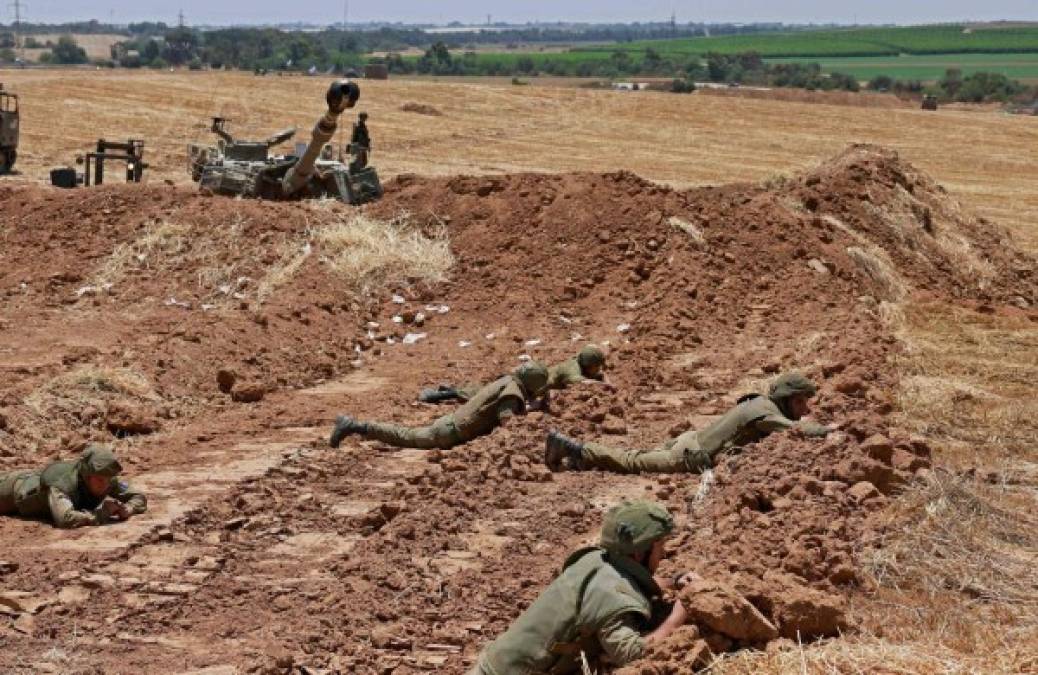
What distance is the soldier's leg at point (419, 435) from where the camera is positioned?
13203mm

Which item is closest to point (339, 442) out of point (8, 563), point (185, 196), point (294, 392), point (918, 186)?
point (294, 392)

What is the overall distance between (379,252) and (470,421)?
6748 millimetres

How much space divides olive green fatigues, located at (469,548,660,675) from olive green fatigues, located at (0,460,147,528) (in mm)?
4270

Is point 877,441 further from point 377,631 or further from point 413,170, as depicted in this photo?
point 413,170

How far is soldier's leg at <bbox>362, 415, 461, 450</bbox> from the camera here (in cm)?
1320

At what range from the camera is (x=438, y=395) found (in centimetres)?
1495

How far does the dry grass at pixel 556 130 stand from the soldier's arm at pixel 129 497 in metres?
19.0

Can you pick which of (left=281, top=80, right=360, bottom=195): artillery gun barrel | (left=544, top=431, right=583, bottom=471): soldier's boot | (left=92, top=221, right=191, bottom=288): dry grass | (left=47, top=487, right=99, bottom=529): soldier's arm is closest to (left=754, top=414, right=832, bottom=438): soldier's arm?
(left=544, top=431, right=583, bottom=471): soldier's boot

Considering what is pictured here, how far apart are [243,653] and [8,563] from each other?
2.10 meters

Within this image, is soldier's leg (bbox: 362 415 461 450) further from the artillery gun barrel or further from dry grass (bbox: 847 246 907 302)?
the artillery gun barrel

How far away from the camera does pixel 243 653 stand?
9.06 meters

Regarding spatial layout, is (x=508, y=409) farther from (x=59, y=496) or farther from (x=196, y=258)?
(x=196, y=258)

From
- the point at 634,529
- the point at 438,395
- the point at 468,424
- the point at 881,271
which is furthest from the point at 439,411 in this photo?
the point at 634,529

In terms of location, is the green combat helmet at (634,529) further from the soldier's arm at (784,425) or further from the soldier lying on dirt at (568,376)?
the soldier lying on dirt at (568,376)
